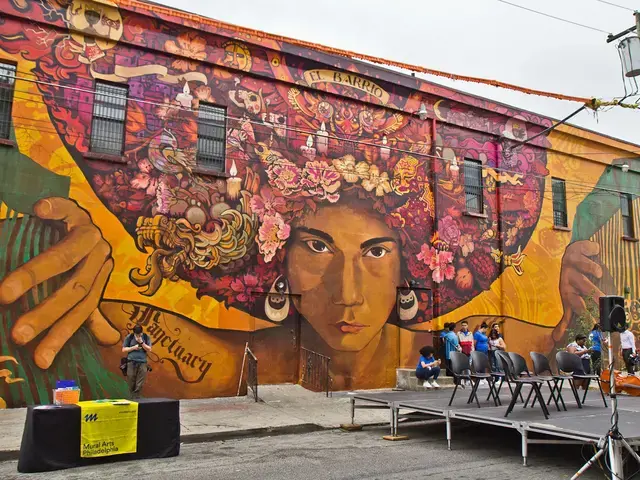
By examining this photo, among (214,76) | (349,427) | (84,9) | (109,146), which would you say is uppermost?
(84,9)

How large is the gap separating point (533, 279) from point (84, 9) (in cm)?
1494

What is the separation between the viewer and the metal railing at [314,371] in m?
14.1

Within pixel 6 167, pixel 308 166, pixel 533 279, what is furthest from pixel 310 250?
pixel 533 279

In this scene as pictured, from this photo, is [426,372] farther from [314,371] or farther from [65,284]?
[65,284]

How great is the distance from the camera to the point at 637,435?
22.2ft

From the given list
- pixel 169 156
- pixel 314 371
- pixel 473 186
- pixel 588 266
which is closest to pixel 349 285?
pixel 314 371

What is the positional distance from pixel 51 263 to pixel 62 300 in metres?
A: 0.79

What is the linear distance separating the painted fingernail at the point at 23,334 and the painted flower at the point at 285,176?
20.7ft

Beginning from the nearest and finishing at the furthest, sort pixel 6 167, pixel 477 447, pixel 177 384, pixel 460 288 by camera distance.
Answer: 1. pixel 477 447
2. pixel 6 167
3. pixel 177 384
4. pixel 460 288

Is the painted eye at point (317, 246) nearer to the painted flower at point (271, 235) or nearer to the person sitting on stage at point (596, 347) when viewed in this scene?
the painted flower at point (271, 235)

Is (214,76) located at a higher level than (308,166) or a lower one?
higher

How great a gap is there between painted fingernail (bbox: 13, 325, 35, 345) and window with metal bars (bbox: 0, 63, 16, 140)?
3.87 meters

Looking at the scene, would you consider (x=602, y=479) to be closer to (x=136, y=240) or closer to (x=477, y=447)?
(x=477, y=447)

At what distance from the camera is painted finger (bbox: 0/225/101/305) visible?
441 inches
